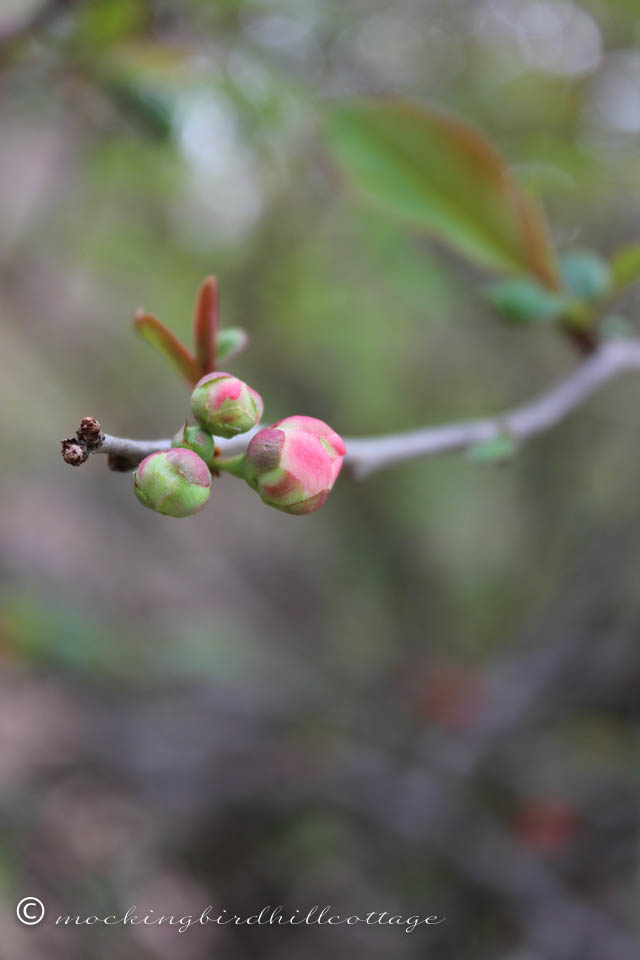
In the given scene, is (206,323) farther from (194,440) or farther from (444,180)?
(444,180)

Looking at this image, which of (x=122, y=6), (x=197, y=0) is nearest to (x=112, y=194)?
(x=197, y=0)

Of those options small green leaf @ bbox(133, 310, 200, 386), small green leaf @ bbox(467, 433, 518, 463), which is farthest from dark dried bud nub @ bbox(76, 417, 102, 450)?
small green leaf @ bbox(467, 433, 518, 463)

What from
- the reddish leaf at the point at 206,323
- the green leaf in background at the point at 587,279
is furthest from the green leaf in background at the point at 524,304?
the reddish leaf at the point at 206,323

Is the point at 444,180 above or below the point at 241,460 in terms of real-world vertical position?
above

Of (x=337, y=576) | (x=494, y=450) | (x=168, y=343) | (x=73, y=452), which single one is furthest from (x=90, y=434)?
(x=337, y=576)

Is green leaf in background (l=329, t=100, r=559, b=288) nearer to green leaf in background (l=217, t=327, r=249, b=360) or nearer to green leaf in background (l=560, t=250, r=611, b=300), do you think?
green leaf in background (l=560, t=250, r=611, b=300)

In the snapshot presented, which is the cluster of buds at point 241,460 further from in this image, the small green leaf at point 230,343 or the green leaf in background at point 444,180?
the green leaf in background at point 444,180
